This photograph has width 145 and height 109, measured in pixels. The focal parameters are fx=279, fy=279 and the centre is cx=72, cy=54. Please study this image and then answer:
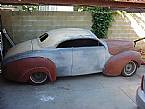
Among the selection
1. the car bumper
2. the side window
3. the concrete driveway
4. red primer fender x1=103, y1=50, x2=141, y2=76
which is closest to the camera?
the car bumper

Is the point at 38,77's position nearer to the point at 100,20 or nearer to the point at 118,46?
the point at 118,46

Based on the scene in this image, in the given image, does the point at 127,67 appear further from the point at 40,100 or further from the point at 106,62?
the point at 40,100

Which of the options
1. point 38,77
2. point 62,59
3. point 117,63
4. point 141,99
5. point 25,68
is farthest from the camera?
point 117,63

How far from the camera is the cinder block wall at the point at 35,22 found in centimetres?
974

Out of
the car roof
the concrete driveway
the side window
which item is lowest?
the concrete driveway

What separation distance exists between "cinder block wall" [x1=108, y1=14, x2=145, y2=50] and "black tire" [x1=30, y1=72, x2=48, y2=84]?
155 inches

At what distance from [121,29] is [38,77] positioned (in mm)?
4464

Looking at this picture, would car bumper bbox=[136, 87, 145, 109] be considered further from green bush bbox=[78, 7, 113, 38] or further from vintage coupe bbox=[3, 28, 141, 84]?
green bush bbox=[78, 7, 113, 38]

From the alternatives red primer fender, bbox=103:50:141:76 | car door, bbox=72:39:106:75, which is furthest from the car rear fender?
red primer fender, bbox=103:50:141:76

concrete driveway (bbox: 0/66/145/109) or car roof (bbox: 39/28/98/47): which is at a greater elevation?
car roof (bbox: 39/28/98/47)

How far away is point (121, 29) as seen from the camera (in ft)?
35.0

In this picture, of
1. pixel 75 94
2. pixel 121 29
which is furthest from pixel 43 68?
pixel 121 29

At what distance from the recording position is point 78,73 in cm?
798

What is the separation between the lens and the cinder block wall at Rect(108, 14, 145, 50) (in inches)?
417
